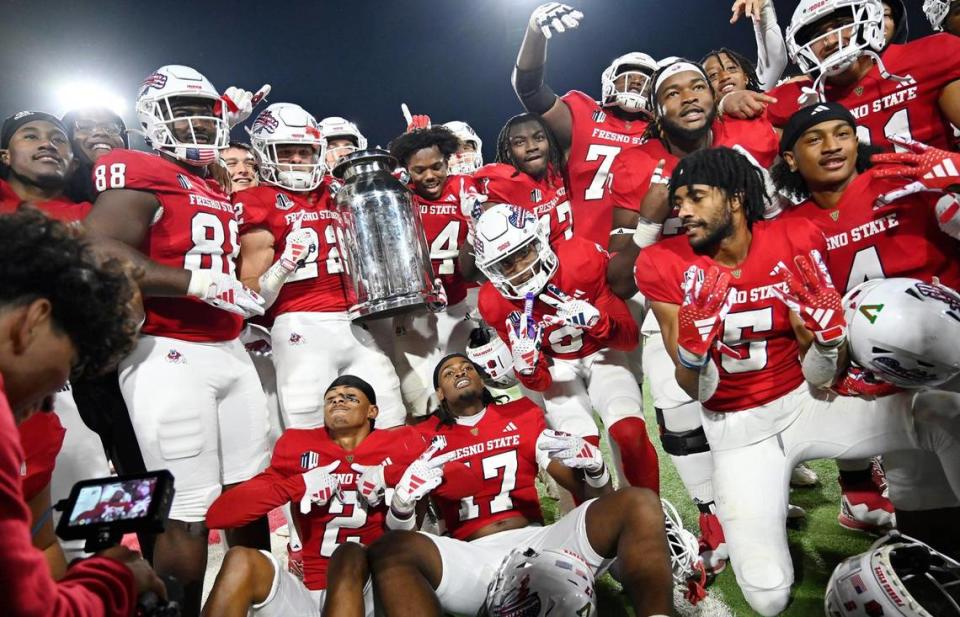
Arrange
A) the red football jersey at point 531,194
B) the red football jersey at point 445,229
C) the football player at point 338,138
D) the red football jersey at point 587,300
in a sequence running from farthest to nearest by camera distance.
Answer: the football player at point 338,138, the red football jersey at point 445,229, the red football jersey at point 531,194, the red football jersey at point 587,300

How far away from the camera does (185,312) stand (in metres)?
2.76

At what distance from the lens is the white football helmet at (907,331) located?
2.10 metres

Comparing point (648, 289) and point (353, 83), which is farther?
point (353, 83)

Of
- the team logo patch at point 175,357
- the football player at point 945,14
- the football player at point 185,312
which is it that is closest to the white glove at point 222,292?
the football player at point 185,312

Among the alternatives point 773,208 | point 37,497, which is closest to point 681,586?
point 773,208

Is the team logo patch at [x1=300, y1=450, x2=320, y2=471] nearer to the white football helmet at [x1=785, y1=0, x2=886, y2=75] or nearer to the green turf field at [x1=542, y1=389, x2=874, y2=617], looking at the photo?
the green turf field at [x1=542, y1=389, x2=874, y2=617]

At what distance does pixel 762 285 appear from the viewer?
2547mm

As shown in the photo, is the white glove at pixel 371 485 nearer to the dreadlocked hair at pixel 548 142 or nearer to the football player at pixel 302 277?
the football player at pixel 302 277

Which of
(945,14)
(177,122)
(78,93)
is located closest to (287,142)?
(177,122)

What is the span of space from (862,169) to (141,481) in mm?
2707

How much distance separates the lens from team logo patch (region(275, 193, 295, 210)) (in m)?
3.47

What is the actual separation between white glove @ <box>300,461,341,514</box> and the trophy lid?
1519 mm

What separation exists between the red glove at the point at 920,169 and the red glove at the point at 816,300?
36cm

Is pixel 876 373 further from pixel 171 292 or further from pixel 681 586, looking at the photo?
pixel 171 292
